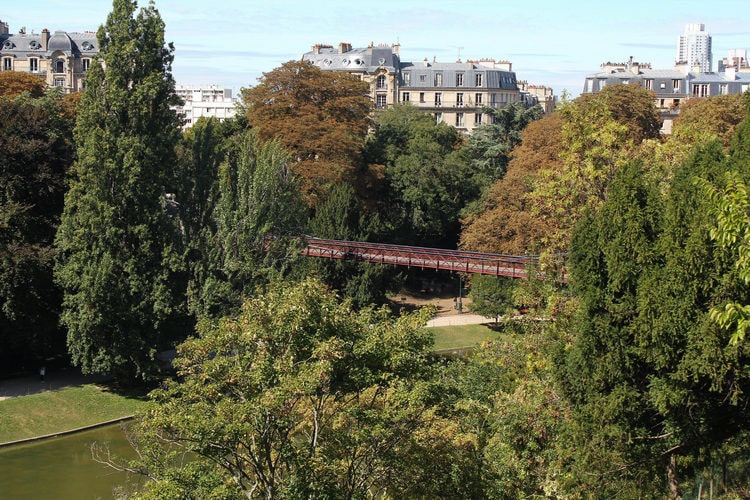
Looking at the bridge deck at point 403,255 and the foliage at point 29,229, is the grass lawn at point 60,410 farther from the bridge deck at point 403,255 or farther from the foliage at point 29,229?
the bridge deck at point 403,255

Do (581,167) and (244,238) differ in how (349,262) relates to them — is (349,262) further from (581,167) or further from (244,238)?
(581,167)

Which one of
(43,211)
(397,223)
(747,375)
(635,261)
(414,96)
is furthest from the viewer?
(414,96)

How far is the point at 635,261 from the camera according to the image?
17406 mm

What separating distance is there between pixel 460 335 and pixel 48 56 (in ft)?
215

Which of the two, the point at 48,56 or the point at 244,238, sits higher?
the point at 48,56

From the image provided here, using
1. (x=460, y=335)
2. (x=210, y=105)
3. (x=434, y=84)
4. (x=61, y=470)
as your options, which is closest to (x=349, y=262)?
(x=460, y=335)

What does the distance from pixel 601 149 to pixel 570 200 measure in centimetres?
140

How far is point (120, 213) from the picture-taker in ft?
104

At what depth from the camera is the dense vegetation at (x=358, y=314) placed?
1471cm

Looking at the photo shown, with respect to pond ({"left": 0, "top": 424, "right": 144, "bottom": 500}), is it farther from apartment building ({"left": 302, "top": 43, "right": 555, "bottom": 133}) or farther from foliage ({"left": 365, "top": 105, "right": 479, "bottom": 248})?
apartment building ({"left": 302, "top": 43, "right": 555, "bottom": 133})

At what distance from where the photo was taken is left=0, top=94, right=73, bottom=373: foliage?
31031 millimetres

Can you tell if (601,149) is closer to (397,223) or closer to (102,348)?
(102,348)

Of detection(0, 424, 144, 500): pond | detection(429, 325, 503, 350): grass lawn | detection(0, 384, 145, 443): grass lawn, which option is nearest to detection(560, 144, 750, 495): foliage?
detection(0, 424, 144, 500): pond

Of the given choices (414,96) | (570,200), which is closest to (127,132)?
(570,200)
